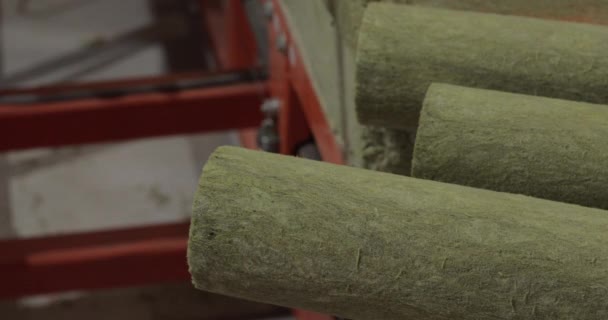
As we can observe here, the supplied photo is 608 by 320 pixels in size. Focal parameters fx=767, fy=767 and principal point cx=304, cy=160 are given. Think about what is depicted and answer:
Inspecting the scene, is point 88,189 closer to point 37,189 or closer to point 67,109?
point 37,189

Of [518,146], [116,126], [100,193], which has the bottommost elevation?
[100,193]

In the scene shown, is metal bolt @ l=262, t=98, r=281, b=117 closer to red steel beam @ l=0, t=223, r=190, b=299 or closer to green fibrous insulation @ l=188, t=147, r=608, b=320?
red steel beam @ l=0, t=223, r=190, b=299

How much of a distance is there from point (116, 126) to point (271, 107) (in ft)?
1.13

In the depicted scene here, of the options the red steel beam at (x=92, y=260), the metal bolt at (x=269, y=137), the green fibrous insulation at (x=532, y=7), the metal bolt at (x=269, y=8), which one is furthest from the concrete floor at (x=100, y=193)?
the green fibrous insulation at (x=532, y=7)

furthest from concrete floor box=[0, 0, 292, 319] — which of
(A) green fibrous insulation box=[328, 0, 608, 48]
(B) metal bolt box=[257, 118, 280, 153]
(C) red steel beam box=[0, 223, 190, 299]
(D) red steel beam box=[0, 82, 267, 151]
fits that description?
(A) green fibrous insulation box=[328, 0, 608, 48]

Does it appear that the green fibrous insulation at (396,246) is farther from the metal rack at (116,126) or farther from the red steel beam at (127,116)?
the red steel beam at (127,116)

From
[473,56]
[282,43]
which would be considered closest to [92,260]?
[282,43]

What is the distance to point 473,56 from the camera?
665mm

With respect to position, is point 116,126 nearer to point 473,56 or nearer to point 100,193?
point 100,193

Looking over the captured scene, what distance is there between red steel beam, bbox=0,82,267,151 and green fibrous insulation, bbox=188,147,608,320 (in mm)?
899

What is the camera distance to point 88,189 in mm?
1945

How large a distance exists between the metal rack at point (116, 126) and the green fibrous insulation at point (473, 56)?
0.63 metres

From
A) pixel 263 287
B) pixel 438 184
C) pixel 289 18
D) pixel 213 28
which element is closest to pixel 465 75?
pixel 438 184

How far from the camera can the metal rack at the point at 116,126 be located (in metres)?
1.37
